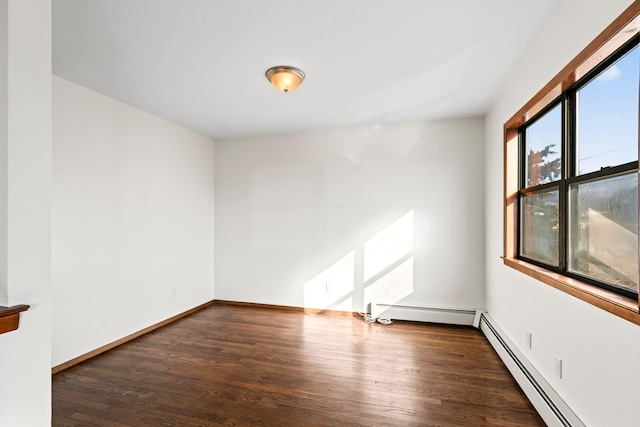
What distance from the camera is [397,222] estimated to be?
4.03 meters

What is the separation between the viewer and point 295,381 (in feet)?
8.12

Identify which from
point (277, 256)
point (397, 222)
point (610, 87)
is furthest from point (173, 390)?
point (610, 87)

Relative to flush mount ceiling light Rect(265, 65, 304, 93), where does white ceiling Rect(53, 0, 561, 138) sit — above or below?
above

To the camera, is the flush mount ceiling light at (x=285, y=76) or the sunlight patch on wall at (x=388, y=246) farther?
the sunlight patch on wall at (x=388, y=246)

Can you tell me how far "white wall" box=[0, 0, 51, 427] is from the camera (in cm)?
128

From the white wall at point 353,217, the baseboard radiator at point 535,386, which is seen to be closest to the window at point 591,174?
the baseboard radiator at point 535,386

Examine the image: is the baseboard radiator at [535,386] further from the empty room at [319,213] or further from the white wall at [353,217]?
the white wall at [353,217]

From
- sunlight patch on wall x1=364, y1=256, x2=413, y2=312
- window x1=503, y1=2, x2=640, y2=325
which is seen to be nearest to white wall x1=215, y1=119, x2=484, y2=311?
sunlight patch on wall x1=364, y1=256, x2=413, y2=312

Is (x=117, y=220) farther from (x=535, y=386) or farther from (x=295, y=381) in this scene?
(x=535, y=386)

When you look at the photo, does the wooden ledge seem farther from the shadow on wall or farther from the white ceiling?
the shadow on wall

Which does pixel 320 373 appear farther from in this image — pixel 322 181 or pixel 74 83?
pixel 74 83

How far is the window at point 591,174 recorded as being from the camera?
1.44 meters

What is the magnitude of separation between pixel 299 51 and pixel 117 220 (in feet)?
8.02

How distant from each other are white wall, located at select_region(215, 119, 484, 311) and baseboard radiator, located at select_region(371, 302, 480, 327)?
0.09m
